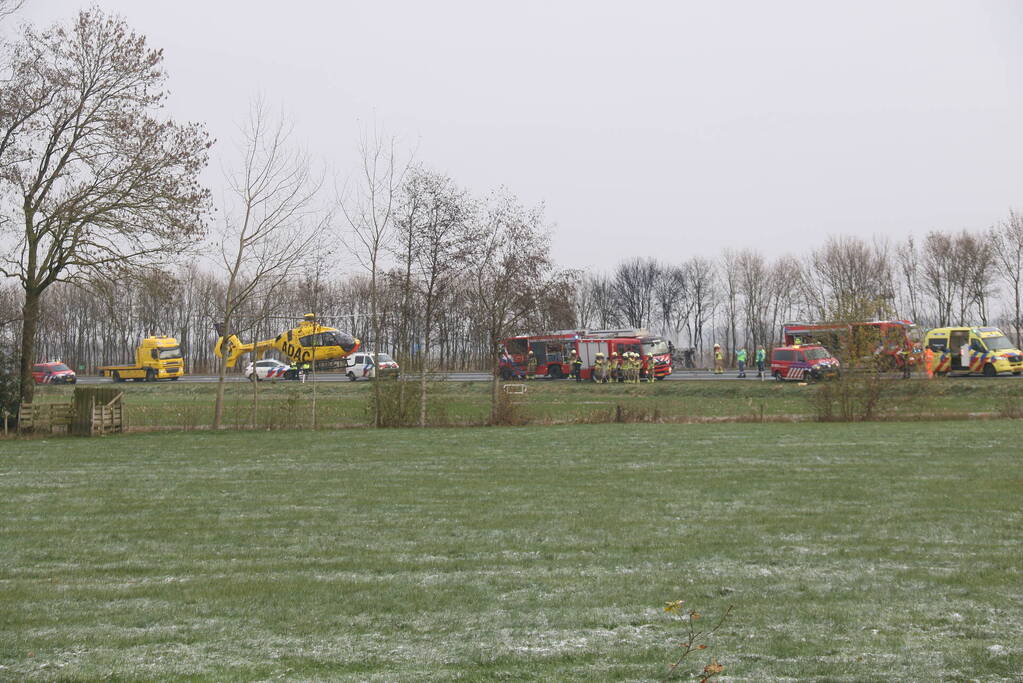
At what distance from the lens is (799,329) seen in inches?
2008

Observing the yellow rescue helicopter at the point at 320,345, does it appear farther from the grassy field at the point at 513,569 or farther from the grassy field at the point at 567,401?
the grassy field at the point at 513,569

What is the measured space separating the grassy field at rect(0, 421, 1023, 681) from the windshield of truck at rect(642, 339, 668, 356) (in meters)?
37.6

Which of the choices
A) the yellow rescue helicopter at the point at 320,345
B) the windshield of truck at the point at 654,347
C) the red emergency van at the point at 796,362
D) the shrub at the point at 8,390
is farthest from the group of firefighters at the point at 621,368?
the shrub at the point at 8,390

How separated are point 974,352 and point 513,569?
41733mm

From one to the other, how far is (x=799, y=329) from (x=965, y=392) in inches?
569

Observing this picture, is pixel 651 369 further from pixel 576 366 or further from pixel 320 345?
pixel 320 345

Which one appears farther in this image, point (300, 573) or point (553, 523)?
point (553, 523)

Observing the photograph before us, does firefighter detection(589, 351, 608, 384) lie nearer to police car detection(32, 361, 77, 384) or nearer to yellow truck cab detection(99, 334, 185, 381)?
yellow truck cab detection(99, 334, 185, 381)

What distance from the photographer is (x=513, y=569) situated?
8289 mm

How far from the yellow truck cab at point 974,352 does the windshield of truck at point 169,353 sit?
48.3 m

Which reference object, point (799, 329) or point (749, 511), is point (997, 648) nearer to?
point (749, 511)

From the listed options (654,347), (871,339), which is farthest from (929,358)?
(871,339)

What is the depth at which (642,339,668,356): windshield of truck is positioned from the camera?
54616mm

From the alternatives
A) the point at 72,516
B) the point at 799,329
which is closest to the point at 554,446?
the point at 72,516
